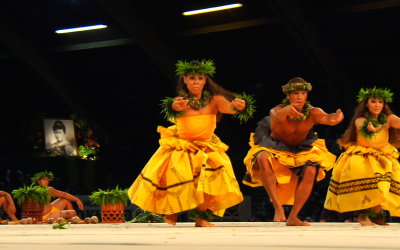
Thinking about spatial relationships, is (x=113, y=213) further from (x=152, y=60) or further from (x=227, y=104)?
(x=152, y=60)

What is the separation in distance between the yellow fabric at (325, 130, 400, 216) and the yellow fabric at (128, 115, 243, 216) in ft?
3.52

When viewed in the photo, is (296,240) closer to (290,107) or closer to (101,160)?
(290,107)

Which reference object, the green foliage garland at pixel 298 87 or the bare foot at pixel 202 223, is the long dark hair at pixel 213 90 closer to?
the green foliage garland at pixel 298 87

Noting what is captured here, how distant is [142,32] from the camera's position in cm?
1077

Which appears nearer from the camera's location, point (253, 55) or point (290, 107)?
point (290, 107)

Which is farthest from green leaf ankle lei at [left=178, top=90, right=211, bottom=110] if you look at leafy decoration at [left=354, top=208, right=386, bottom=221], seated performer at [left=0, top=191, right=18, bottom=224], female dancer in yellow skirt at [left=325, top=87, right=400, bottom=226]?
seated performer at [left=0, top=191, right=18, bottom=224]

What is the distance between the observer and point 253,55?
11.4m

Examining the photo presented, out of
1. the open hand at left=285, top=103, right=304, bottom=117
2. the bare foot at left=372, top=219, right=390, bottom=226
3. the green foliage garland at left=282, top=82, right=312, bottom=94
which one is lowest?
the bare foot at left=372, top=219, right=390, bottom=226

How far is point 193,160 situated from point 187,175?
14 centimetres

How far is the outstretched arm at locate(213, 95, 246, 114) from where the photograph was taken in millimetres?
4625

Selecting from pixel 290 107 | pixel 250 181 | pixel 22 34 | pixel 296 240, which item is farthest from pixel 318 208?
pixel 22 34

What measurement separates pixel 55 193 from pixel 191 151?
12.8 feet

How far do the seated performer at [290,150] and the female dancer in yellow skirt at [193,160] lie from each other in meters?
0.40

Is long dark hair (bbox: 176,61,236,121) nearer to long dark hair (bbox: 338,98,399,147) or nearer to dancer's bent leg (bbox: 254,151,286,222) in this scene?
dancer's bent leg (bbox: 254,151,286,222)
